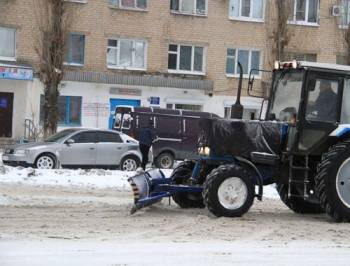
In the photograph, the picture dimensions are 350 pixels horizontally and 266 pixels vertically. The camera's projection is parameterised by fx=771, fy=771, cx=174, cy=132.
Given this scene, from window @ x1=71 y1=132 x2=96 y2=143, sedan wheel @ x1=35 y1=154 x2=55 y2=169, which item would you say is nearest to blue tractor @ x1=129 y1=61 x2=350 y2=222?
sedan wheel @ x1=35 y1=154 x2=55 y2=169

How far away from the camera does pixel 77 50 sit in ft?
113

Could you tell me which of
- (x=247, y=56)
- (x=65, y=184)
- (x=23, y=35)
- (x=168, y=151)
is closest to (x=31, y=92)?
(x=23, y=35)

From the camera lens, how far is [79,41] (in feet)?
113

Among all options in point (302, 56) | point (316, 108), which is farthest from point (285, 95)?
point (302, 56)

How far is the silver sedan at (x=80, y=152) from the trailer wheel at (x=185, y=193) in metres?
9.72

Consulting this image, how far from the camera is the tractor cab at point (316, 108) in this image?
40.3ft

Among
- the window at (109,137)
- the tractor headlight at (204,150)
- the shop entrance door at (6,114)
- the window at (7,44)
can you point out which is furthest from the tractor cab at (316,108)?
the window at (7,44)

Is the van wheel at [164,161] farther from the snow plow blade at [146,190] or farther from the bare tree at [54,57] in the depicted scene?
the snow plow blade at [146,190]

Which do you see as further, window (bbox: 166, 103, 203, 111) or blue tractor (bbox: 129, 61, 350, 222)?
window (bbox: 166, 103, 203, 111)

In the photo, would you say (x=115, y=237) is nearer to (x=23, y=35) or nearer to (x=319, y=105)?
(x=319, y=105)

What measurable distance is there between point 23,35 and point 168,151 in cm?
966

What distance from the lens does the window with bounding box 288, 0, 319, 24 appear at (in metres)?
36.9

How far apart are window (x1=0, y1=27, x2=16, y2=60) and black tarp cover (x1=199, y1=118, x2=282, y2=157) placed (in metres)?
22.1

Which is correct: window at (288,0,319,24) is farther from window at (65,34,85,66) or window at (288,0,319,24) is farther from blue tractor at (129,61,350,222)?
blue tractor at (129,61,350,222)
